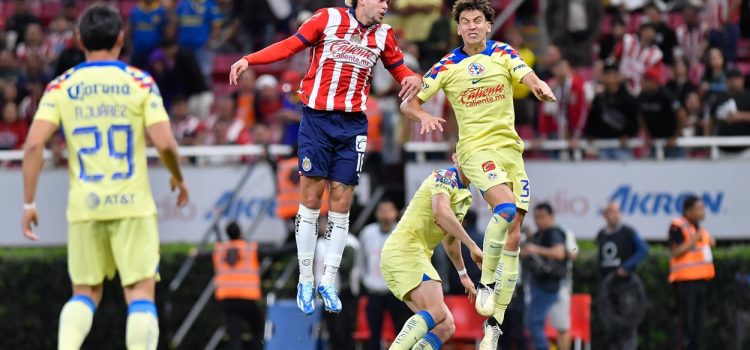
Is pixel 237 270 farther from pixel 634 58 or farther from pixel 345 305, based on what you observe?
pixel 634 58

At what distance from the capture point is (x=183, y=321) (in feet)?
71.5

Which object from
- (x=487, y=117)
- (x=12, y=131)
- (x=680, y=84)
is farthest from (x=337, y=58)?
(x=12, y=131)

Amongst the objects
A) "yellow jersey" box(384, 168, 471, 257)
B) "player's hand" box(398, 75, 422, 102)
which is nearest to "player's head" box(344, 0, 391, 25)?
"player's hand" box(398, 75, 422, 102)

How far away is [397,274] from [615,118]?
27.0ft

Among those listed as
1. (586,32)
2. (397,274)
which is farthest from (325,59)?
(586,32)

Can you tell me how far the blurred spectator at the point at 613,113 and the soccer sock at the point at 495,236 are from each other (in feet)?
26.9

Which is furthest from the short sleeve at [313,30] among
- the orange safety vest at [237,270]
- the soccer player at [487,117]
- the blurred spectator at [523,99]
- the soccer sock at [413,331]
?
the blurred spectator at [523,99]

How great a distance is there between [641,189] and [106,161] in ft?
38.1

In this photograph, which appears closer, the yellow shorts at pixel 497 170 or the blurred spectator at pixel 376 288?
the yellow shorts at pixel 497 170

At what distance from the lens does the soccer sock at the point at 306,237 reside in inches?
515

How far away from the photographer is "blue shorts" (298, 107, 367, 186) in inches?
503

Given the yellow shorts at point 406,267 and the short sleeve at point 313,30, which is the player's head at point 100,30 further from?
the yellow shorts at point 406,267

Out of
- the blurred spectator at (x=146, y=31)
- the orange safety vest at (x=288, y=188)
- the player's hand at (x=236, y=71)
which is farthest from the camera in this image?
the blurred spectator at (x=146, y=31)

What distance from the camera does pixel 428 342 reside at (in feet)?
44.0
